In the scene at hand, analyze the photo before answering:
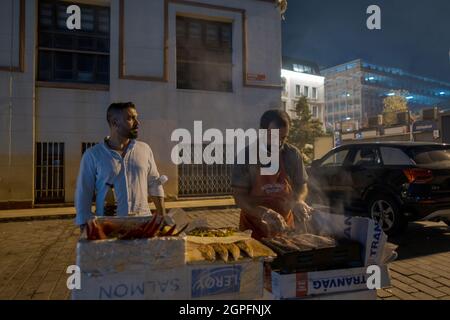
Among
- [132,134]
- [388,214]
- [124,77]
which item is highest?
[124,77]

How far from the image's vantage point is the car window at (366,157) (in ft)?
22.8

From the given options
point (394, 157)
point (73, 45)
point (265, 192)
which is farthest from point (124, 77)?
point (265, 192)

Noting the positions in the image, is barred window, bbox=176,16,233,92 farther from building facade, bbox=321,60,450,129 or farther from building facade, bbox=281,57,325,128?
building facade, bbox=321,60,450,129

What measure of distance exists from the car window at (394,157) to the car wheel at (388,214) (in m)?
0.70

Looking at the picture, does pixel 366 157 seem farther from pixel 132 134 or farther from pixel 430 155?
pixel 132 134

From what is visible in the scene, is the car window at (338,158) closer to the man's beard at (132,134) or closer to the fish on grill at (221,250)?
the man's beard at (132,134)

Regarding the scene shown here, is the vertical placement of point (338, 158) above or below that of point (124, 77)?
below

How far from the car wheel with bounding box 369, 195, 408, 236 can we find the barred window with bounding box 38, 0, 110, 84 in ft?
30.5

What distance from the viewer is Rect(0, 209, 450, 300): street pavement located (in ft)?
12.7

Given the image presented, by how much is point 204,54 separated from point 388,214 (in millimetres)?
8931

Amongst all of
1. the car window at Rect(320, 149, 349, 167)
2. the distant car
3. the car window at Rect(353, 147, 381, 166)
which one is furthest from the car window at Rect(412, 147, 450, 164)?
the car window at Rect(320, 149, 349, 167)

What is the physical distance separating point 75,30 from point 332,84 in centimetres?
8844

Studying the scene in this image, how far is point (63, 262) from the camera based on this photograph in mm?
5168
